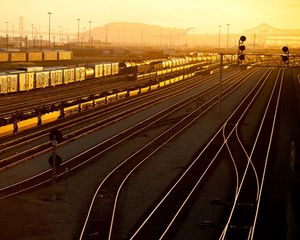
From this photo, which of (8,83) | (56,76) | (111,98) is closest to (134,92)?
(111,98)

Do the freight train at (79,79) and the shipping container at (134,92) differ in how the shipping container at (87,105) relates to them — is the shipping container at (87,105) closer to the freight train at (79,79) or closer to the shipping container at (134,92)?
the freight train at (79,79)

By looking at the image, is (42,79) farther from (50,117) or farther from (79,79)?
(50,117)

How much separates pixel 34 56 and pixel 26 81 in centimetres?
5316

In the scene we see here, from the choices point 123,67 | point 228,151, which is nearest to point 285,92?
point 123,67

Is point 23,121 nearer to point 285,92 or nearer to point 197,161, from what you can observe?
point 197,161

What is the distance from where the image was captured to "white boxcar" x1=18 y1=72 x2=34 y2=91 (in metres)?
52.0

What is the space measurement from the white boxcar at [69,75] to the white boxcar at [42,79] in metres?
4.81

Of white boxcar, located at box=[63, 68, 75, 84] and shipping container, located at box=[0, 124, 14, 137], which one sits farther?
white boxcar, located at box=[63, 68, 75, 84]

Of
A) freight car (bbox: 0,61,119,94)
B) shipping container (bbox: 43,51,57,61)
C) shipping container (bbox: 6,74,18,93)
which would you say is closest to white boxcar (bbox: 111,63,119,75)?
freight car (bbox: 0,61,119,94)

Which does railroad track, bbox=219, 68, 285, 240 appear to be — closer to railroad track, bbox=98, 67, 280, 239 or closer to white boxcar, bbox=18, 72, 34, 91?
railroad track, bbox=98, 67, 280, 239

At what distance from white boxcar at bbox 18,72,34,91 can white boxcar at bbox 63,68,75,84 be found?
29.1 feet

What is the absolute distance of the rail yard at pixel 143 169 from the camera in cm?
1648

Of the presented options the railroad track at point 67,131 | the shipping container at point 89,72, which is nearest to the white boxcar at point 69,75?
the shipping container at point 89,72

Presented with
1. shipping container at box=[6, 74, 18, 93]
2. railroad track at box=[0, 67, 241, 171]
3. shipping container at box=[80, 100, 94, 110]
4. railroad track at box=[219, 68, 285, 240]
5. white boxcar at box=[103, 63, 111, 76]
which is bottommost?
railroad track at box=[219, 68, 285, 240]
